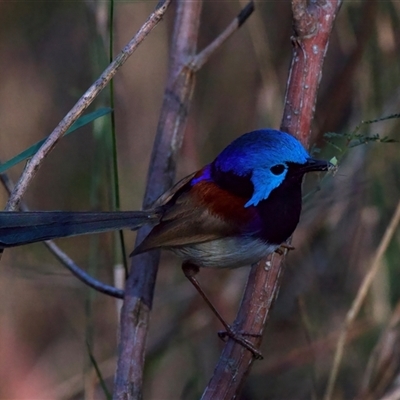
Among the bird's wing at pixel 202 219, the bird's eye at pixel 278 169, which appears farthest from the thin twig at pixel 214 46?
the bird's eye at pixel 278 169

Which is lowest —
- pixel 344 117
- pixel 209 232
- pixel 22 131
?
pixel 209 232

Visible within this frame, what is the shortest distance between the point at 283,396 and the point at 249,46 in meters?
2.84

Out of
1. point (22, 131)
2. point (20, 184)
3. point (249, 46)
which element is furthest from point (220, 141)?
point (20, 184)

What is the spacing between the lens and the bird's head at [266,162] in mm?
2598

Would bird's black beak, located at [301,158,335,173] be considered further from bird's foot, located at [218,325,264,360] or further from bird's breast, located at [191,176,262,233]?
bird's foot, located at [218,325,264,360]

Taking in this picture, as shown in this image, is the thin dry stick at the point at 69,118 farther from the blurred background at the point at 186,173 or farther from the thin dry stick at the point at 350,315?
the thin dry stick at the point at 350,315

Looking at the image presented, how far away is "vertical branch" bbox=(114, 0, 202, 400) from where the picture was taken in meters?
2.62

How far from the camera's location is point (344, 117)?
4.33 meters

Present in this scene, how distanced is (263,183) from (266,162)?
0.10 meters

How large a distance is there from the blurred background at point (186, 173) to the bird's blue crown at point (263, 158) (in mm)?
585

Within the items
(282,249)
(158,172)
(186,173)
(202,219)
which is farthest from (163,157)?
(186,173)

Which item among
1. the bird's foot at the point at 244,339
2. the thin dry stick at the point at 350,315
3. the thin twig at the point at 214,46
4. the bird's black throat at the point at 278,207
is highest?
the thin twig at the point at 214,46

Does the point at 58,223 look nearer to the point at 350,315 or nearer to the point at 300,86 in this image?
the point at 300,86

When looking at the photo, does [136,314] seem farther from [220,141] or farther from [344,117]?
[220,141]
